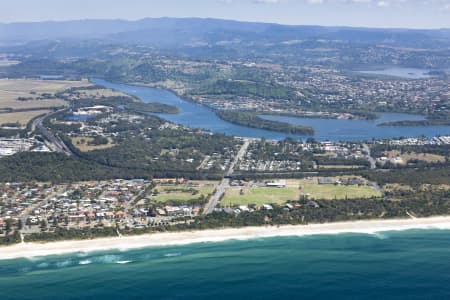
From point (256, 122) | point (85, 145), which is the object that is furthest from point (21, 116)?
point (256, 122)

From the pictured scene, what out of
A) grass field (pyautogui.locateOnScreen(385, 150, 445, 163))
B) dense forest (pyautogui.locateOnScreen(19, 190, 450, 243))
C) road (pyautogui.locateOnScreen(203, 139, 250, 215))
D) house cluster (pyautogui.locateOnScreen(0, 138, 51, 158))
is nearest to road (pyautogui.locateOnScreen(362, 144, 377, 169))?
grass field (pyautogui.locateOnScreen(385, 150, 445, 163))

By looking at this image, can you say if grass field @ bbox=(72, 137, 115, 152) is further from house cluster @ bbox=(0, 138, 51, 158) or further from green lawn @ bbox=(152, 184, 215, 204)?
green lawn @ bbox=(152, 184, 215, 204)

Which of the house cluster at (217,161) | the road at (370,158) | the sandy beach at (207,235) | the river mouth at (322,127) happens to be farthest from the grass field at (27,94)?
the road at (370,158)

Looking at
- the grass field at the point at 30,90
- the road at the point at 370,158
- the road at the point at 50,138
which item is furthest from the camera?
the grass field at the point at 30,90

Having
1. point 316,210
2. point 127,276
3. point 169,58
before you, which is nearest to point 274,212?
point 316,210

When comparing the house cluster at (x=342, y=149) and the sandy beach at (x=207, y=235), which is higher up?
the house cluster at (x=342, y=149)

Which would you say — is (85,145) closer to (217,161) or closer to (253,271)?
(217,161)

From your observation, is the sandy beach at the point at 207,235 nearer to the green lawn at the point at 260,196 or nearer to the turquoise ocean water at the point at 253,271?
the turquoise ocean water at the point at 253,271
